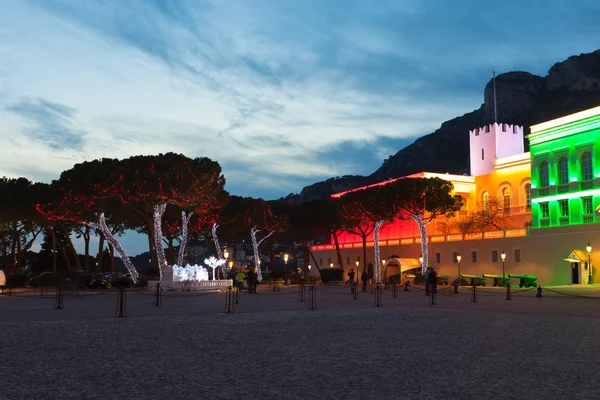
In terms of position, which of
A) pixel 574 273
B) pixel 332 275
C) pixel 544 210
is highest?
pixel 544 210

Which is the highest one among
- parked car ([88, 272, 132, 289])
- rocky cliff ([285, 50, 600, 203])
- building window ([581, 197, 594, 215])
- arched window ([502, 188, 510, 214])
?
rocky cliff ([285, 50, 600, 203])

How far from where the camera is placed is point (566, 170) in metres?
52.3

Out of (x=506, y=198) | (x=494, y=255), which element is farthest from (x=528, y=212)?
(x=494, y=255)

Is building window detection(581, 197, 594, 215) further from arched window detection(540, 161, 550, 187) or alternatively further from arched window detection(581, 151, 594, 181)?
arched window detection(540, 161, 550, 187)

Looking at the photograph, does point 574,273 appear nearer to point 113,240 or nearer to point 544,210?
point 544,210

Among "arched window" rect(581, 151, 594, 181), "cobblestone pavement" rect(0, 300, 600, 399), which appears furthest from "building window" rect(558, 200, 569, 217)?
"cobblestone pavement" rect(0, 300, 600, 399)

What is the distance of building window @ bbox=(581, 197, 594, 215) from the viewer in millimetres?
49406

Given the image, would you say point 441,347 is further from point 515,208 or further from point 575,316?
point 515,208

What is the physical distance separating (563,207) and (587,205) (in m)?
2.58

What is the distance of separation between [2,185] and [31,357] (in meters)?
48.5

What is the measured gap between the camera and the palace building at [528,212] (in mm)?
46781

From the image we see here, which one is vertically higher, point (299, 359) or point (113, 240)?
point (113, 240)

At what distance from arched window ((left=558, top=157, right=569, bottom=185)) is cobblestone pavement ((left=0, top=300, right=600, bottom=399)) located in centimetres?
3708

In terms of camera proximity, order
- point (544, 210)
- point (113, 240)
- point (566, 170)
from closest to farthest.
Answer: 1. point (113, 240)
2. point (566, 170)
3. point (544, 210)
